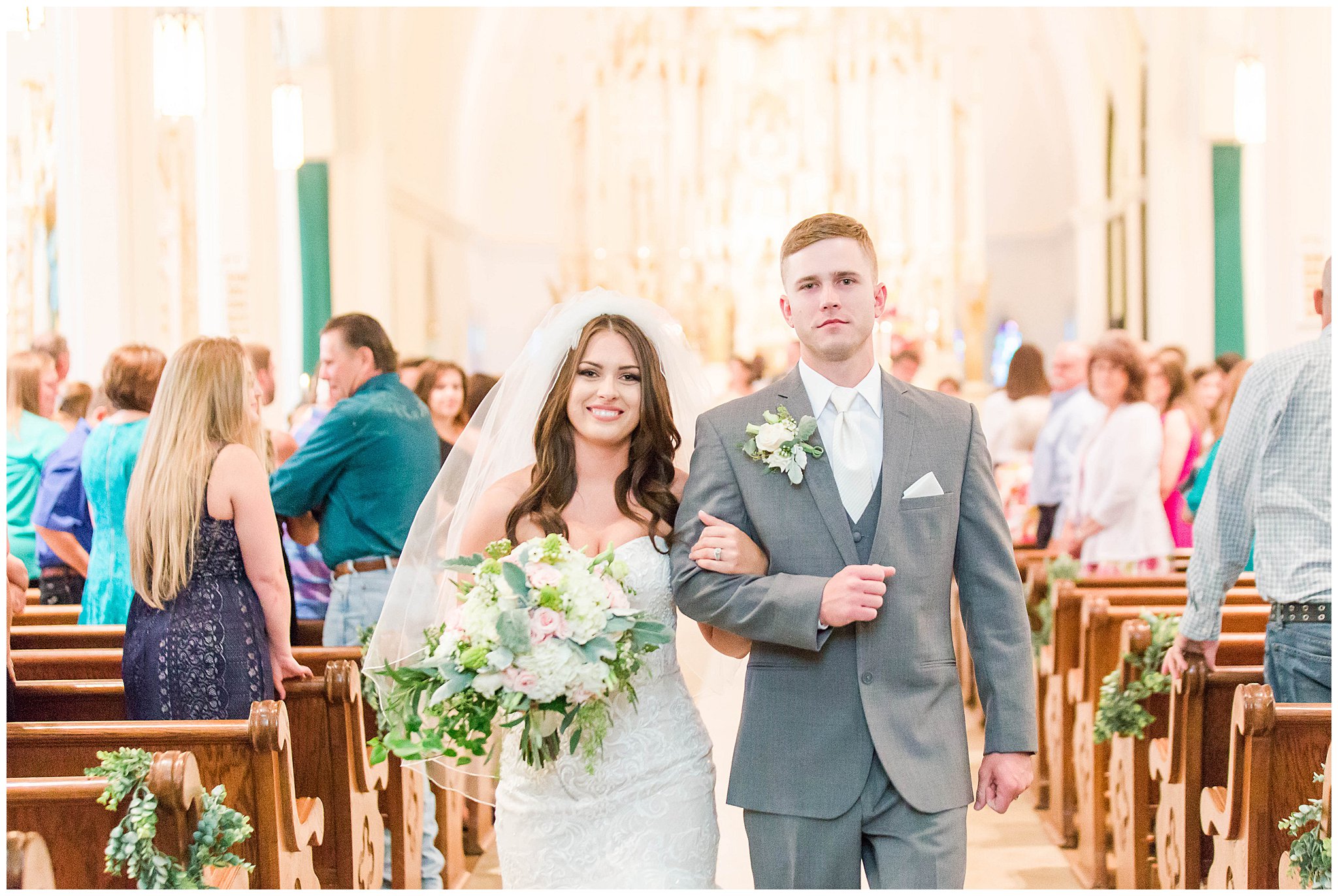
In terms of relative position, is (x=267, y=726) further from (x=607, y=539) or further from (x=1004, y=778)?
(x=1004, y=778)

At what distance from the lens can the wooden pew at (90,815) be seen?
2520 millimetres

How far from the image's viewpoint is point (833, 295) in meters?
2.45

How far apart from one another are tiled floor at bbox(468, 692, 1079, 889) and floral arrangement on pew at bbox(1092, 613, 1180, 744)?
23.5 inches

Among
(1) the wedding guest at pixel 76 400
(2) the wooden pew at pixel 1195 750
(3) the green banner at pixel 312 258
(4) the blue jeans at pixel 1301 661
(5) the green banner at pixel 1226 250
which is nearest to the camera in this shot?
(4) the blue jeans at pixel 1301 661

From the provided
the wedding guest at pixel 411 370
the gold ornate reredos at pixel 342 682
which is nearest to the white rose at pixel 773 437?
the gold ornate reredos at pixel 342 682

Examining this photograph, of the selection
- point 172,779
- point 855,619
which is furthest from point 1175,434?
point 172,779

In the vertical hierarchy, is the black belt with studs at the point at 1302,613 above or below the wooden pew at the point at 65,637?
above

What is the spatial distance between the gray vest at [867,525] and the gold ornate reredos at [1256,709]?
1.04m

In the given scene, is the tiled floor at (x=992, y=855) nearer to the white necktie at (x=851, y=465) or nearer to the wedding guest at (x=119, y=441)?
the wedding guest at (x=119, y=441)

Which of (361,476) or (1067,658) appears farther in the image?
(1067,658)

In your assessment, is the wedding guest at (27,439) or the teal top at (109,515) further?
the wedding guest at (27,439)

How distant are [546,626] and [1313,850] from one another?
155 centimetres

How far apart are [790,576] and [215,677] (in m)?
1.67

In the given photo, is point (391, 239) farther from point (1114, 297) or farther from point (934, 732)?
point (934, 732)
